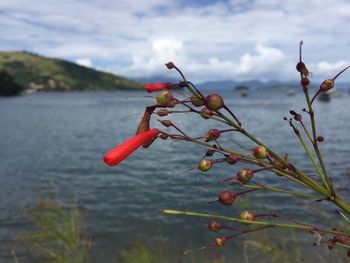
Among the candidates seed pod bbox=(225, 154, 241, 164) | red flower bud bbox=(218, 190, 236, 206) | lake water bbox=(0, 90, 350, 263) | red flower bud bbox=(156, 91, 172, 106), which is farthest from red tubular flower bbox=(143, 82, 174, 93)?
lake water bbox=(0, 90, 350, 263)

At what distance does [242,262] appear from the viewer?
1244 cm

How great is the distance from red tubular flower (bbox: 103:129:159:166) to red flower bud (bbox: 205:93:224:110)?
27cm

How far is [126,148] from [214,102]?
1.19 feet

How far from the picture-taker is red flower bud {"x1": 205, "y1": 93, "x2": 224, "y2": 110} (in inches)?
59.4

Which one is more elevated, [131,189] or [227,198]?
[227,198]

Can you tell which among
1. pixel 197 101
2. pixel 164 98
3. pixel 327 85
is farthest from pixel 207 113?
pixel 327 85

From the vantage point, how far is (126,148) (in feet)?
5.03

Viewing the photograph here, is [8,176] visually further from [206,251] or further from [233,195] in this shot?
[233,195]

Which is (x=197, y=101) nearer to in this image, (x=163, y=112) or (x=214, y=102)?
(x=214, y=102)

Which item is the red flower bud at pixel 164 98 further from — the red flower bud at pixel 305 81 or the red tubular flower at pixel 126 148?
the red flower bud at pixel 305 81

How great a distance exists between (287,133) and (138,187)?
107ft

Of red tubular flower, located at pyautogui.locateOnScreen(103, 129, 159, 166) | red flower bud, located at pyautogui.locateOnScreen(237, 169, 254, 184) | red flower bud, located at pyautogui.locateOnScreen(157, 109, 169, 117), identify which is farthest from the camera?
red flower bud, located at pyautogui.locateOnScreen(157, 109, 169, 117)

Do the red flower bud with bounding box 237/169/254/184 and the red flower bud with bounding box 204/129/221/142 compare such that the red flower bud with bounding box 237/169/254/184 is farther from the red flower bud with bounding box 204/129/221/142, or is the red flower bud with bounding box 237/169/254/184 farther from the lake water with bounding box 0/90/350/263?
the lake water with bounding box 0/90/350/263

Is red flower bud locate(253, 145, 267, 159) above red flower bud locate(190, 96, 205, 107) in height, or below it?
below
